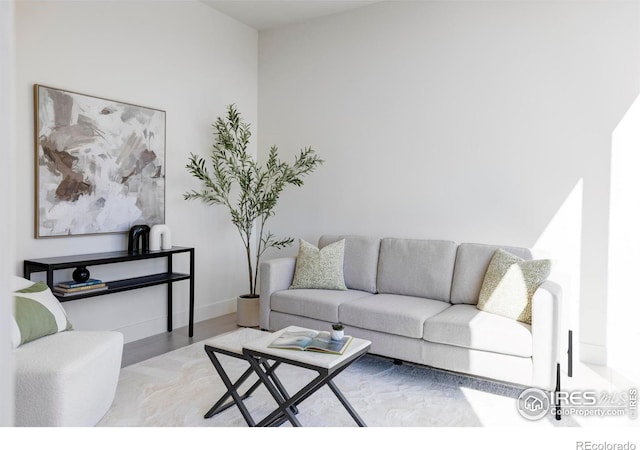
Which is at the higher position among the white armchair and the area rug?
the white armchair

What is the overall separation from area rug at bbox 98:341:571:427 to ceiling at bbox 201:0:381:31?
3.40 metres

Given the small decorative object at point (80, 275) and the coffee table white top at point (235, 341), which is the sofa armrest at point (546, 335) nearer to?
the coffee table white top at point (235, 341)

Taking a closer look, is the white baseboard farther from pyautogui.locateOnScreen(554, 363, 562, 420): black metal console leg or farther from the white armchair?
pyautogui.locateOnScreen(554, 363, 562, 420): black metal console leg

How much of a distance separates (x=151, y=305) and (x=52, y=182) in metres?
1.39

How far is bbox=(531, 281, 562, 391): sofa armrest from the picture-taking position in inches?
99.8

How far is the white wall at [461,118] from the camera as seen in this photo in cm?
332

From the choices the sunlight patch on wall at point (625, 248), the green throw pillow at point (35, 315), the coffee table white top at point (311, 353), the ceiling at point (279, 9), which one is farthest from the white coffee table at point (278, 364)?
the ceiling at point (279, 9)

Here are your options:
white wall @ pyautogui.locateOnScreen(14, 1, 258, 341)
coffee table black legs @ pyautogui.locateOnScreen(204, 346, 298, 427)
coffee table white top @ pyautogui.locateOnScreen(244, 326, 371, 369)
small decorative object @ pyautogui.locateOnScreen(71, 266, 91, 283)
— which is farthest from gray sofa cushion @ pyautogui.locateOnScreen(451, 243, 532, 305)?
small decorative object @ pyautogui.locateOnScreen(71, 266, 91, 283)

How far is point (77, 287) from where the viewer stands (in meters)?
3.09

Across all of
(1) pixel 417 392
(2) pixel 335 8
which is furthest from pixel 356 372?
(2) pixel 335 8

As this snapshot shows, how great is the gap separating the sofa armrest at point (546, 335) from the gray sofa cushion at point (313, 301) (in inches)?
53.6

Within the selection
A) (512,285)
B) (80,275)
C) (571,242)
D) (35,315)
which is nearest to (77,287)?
(80,275)

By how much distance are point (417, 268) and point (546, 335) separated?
121cm

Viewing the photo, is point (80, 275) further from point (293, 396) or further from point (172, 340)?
point (293, 396)
